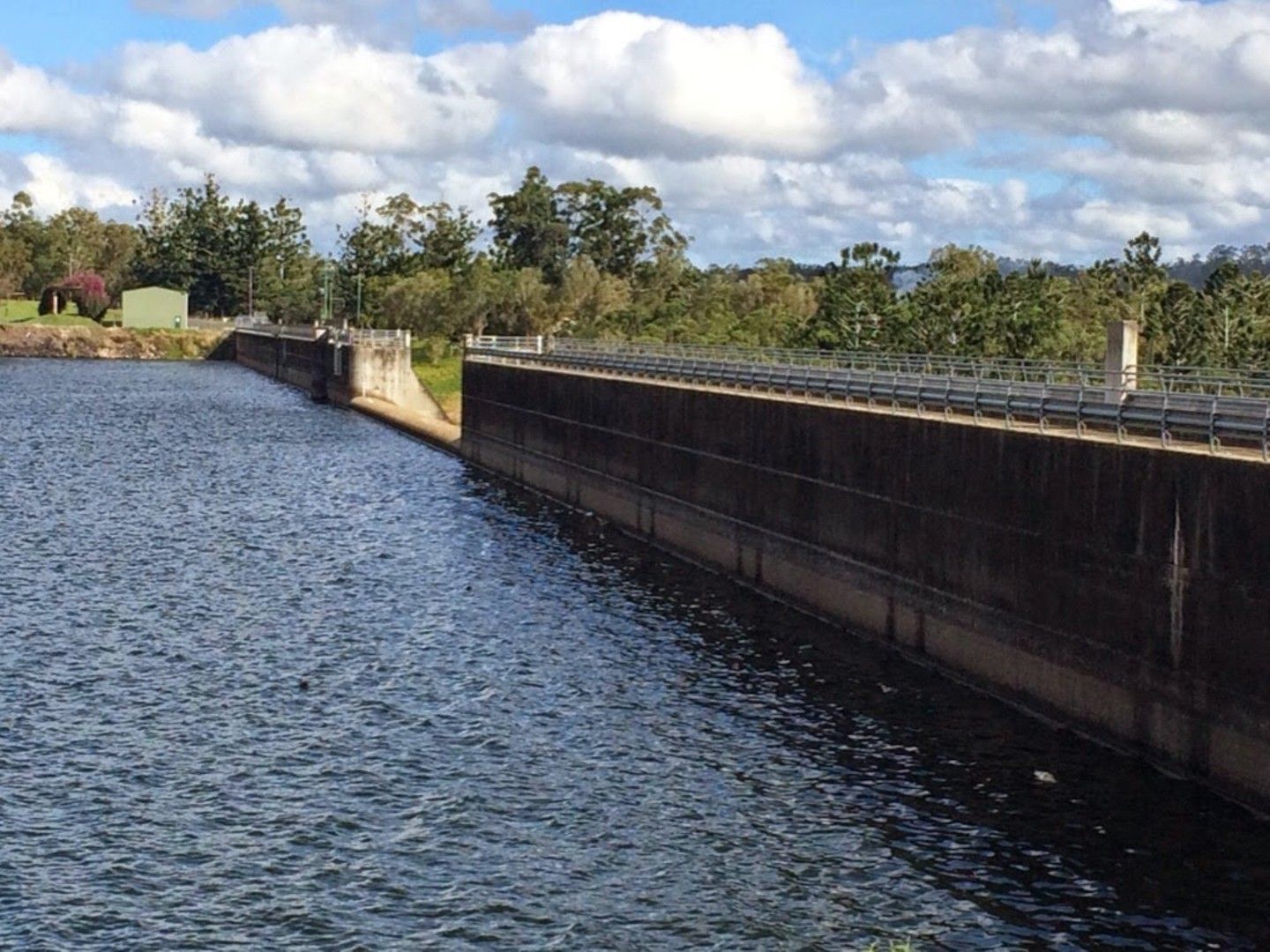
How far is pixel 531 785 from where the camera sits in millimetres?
31297

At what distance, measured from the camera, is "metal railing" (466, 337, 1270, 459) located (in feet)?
106

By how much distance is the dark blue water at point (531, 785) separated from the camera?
2491 centimetres

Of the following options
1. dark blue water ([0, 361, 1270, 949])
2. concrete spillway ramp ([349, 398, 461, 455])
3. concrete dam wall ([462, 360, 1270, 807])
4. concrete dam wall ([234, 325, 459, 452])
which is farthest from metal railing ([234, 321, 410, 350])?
dark blue water ([0, 361, 1270, 949])

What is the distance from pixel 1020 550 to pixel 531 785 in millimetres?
11767

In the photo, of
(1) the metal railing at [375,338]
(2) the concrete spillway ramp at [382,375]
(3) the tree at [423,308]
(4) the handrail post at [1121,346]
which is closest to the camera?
(4) the handrail post at [1121,346]

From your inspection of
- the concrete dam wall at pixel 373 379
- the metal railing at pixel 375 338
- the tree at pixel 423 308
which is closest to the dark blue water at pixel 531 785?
the concrete dam wall at pixel 373 379

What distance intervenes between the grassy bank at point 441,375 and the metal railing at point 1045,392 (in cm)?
6108

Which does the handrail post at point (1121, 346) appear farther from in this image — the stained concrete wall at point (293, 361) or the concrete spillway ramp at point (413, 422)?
the stained concrete wall at point (293, 361)

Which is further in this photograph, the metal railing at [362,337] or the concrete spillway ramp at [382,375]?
the metal railing at [362,337]

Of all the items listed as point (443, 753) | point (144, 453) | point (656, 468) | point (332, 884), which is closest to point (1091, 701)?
point (443, 753)

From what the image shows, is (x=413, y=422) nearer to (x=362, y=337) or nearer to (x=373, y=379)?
(x=373, y=379)

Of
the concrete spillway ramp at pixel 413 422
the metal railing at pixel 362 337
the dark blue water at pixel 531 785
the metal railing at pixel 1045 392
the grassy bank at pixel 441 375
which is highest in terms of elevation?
the metal railing at pixel 1045 392

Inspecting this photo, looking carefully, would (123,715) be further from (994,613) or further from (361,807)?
(994,613)

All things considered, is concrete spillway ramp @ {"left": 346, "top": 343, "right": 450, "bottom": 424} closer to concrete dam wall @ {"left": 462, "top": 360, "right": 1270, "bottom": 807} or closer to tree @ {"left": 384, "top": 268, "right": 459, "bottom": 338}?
tree @ {"left": 384, "top": 268, "right": 459, "bottom": 338}
